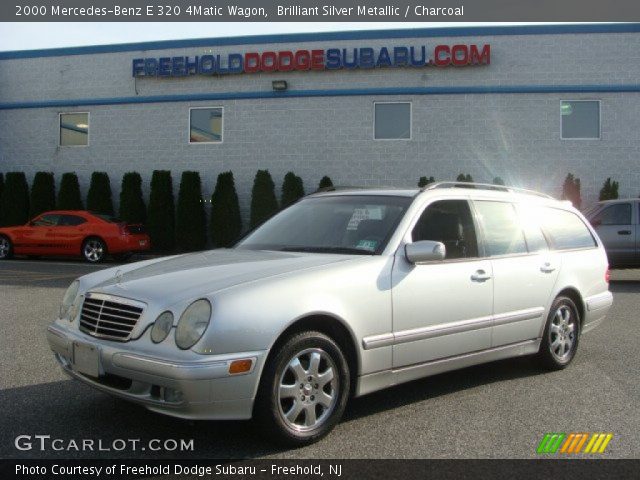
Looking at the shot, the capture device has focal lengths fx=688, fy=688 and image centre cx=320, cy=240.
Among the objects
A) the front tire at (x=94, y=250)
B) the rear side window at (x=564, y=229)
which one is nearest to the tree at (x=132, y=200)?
the front tire at (x=94, y=250)

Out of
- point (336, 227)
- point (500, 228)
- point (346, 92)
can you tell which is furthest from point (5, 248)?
point (500, 228)

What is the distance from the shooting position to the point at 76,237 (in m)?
17.3

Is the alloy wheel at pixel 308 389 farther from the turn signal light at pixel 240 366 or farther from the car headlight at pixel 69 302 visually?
the car headlight at pixel 69 302

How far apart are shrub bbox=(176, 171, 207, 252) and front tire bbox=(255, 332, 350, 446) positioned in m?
16.2

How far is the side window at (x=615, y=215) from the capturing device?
13.0m

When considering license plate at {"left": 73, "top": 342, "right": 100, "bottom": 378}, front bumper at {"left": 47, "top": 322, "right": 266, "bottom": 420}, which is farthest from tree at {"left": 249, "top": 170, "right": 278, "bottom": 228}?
front bumper at {"left": 47, "top": 322, "right": 266, "bottom": 420}

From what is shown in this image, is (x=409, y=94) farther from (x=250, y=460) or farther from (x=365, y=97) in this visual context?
(x=250, y=460)

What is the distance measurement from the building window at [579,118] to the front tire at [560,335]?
555 inches

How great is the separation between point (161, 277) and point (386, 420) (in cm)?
170

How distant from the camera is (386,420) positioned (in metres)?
4.45

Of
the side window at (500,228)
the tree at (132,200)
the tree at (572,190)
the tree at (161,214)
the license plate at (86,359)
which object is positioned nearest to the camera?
the license plate at (86,359)

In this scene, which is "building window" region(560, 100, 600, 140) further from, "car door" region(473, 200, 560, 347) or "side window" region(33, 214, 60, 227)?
"car door" region(473, 200, 560, 347)

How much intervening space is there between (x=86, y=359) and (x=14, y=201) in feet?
63.3

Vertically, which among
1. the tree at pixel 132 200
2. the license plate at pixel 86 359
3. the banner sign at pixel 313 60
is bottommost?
the license plate at pixel 86 359
